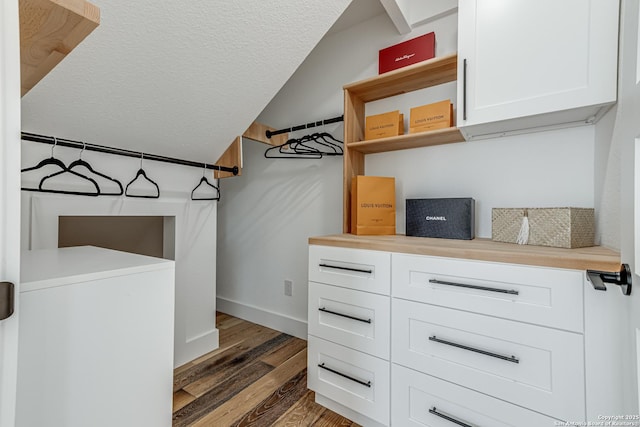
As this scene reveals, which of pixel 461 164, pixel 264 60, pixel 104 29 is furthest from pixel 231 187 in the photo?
pixel 461 164

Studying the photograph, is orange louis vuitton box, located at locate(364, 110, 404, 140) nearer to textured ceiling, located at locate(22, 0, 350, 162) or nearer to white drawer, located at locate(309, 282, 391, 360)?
textured ceiling, located at locate(22, 0, 350, 162)

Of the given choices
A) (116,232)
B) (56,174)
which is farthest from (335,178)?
(116,232)

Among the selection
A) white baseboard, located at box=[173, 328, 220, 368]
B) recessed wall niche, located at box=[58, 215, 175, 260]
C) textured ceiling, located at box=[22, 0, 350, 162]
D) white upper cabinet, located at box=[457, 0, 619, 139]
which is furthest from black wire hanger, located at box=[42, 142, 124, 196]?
white upper cabinet, located at box=[457, 0, 619, 139]

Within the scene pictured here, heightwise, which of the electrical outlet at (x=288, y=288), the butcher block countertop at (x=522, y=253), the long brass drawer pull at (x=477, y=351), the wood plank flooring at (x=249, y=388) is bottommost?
the wood plank flooring at (x=249, y=388)

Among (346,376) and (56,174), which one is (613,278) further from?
(56,174)

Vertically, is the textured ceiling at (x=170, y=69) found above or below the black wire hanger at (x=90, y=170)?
above

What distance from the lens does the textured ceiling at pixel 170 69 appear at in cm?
108

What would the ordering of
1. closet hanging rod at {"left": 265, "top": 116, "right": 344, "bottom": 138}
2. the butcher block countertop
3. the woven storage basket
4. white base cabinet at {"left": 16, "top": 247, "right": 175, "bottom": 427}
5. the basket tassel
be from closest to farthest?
1. white base cabinet at {"left": 16, "top": 247, "right": 175, "bottom": 427}
2. the butcher block countertop
3. the woven storage basket
4. the basket tassel
5. closet hanging rod at {"left": 265, "top": 116, "right": 344, "bottom": 138}

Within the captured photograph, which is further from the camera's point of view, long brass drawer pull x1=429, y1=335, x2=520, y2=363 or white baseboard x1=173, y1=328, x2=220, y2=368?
white baseboard x1=173, y1=328, x2=220, y2=368

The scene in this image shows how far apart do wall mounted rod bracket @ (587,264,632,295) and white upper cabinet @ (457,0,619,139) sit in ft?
2.15

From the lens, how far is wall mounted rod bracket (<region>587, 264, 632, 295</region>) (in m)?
0.65

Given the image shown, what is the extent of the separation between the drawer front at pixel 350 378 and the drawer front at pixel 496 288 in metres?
0.37

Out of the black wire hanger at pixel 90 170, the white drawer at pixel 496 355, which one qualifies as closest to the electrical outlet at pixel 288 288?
the white drawer at pixel 496 355

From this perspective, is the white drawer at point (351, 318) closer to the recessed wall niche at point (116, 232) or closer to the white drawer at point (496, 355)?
the white drawer at point (496, 355)
